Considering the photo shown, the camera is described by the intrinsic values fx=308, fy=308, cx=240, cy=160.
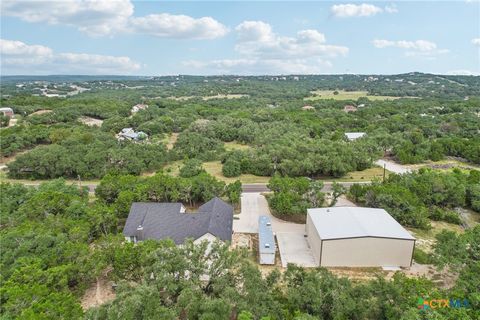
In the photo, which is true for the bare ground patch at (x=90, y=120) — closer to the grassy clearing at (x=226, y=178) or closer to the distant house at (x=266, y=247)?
the grassy clearing at (x=226, y=178)

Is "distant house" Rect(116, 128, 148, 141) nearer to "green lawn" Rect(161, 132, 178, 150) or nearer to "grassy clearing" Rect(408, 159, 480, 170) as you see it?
"green lawn" Rect(161, 132, 178, 150)

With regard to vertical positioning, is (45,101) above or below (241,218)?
above

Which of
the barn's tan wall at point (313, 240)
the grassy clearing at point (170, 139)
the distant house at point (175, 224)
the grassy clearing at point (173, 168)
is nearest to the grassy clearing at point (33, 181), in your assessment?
the grassy clearing at point (173, 168)

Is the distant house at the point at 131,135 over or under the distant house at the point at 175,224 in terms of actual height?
under

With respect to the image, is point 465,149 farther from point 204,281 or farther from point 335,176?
point 204,281

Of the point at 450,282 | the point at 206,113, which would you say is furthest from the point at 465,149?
the point at 206,113

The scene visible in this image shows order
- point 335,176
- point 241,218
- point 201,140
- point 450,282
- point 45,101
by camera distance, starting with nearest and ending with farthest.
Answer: point 450,282
point 241,218
point 335,176
point 201,140
point 45,101
